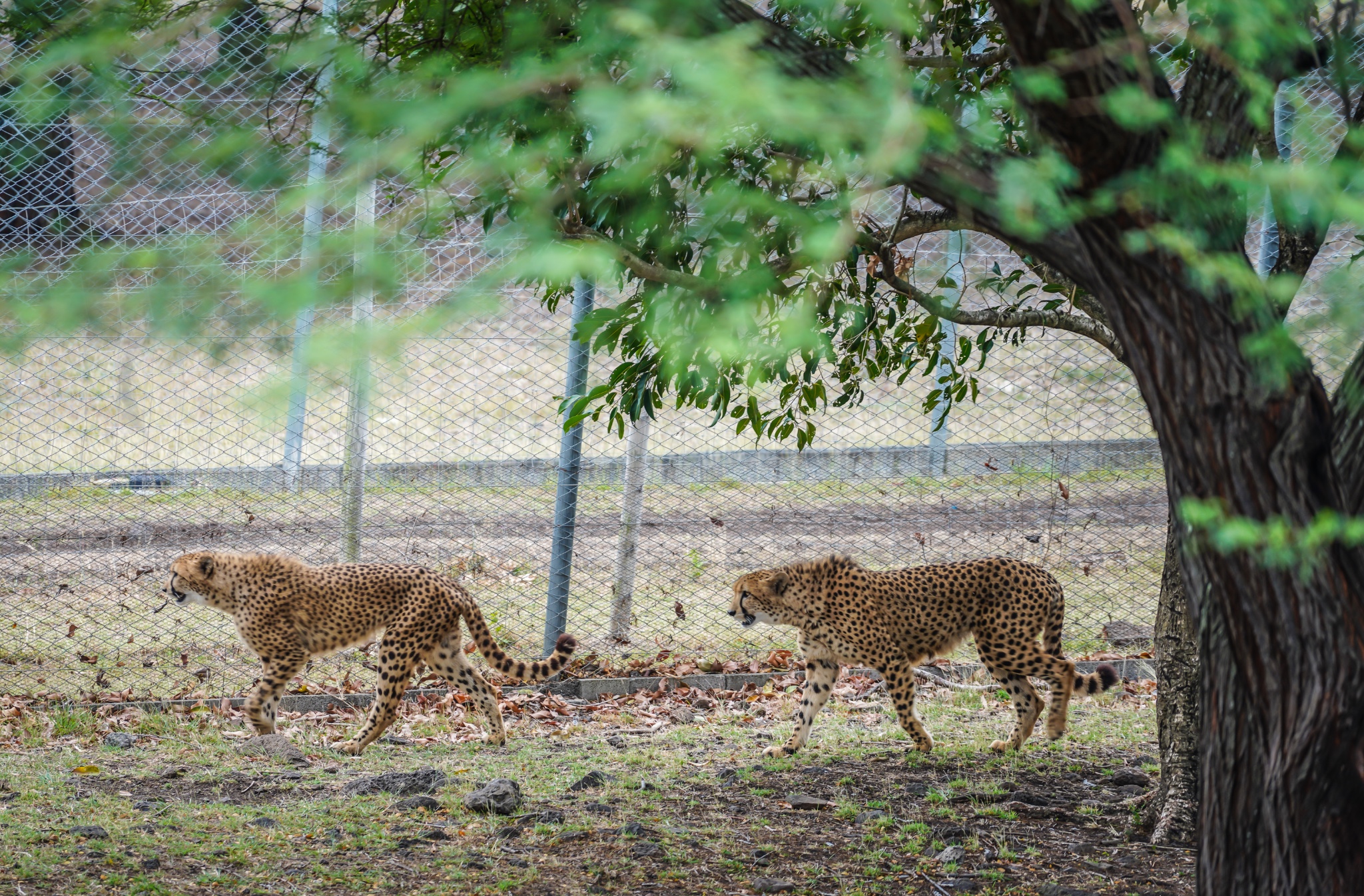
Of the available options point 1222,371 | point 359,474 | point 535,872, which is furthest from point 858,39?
point 359,474

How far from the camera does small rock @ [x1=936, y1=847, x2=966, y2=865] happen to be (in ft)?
13.5

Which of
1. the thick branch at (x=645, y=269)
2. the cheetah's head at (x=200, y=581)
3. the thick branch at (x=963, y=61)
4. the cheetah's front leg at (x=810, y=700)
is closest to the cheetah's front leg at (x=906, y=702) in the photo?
the cheetah's front leg at (x=810, y=700)

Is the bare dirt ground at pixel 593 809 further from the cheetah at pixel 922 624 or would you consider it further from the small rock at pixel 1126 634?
the small rock at pixel 1126 634

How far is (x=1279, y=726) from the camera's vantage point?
262 centimetres

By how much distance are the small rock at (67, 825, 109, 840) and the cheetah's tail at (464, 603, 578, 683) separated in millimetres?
2100

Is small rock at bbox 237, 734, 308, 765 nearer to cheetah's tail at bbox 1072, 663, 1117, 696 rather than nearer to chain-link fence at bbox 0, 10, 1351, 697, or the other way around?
chain-link fence at bbox 0, 10, 1351, 697

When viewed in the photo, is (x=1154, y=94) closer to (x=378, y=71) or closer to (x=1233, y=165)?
(x=1233, y=165)

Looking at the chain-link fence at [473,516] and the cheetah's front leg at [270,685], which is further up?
the chain-link fence at [473,516]

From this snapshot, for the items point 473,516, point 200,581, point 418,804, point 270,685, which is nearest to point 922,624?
point 418,804

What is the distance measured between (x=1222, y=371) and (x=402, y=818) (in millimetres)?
3521

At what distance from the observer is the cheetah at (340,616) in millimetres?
5996

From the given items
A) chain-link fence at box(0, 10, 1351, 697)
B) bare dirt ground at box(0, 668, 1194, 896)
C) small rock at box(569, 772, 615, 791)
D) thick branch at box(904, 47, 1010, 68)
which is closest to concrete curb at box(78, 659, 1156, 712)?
bare dirt ground at box(0, 668, 1194, 896)

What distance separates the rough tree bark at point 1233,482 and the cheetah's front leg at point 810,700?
302 centimetres

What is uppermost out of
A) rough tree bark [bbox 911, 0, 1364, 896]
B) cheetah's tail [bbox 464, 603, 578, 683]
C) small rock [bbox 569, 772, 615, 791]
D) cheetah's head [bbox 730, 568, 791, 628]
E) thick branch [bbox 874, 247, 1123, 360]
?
thick branch [bbox 874, 247, 1123, 360]
